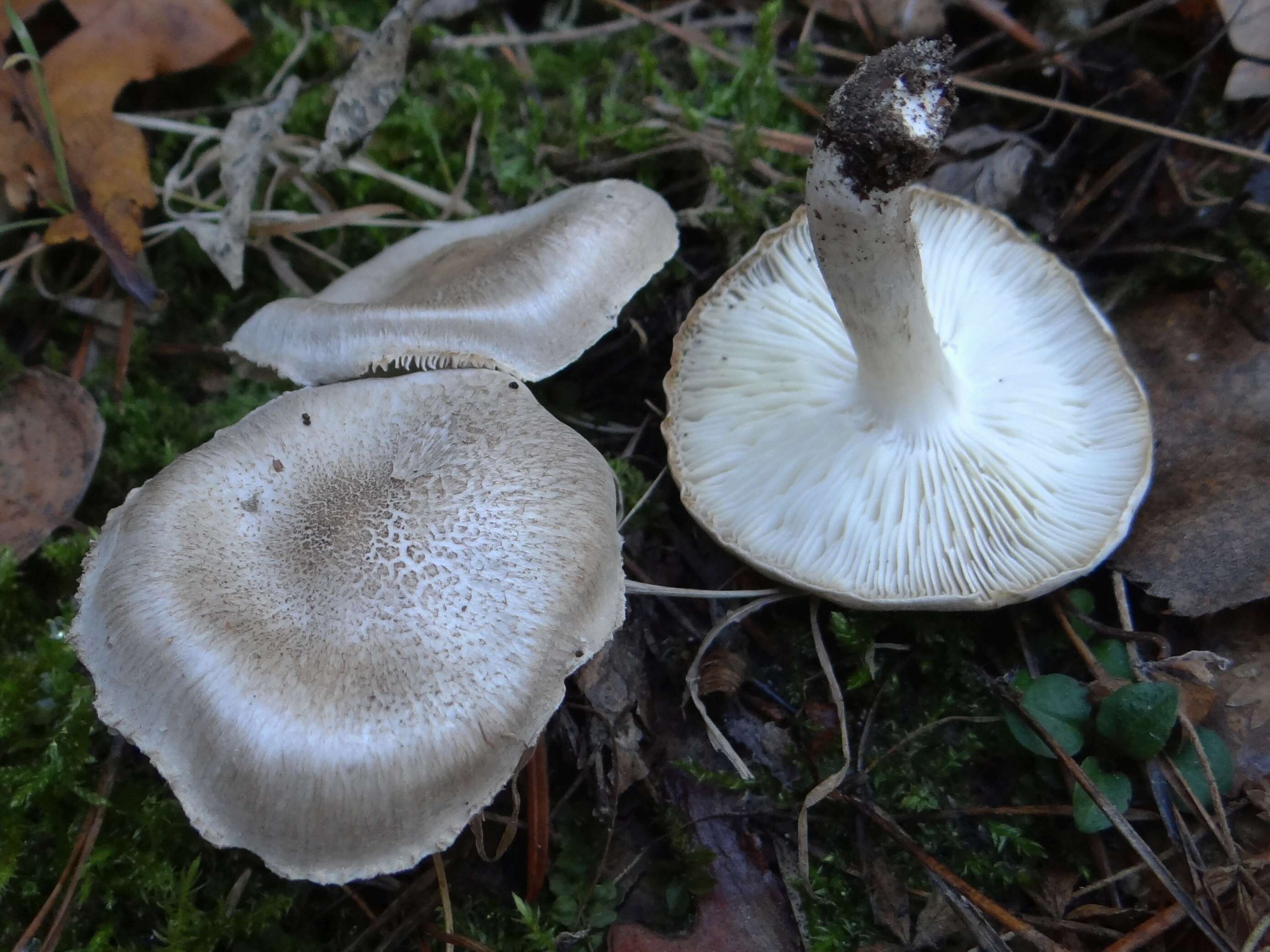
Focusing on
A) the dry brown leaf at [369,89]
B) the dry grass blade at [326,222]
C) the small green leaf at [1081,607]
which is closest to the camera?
the small green leaf at [1081,607]

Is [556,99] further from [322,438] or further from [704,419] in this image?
[322,438]

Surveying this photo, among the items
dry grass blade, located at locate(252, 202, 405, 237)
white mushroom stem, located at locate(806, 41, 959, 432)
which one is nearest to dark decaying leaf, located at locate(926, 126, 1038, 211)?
white mushroom stem, located at locate(806, 41, 959, 432)

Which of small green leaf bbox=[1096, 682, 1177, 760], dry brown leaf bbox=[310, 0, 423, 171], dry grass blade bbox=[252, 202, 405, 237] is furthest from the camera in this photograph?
dry grass blade bbox=[252, 202, 405, 237]

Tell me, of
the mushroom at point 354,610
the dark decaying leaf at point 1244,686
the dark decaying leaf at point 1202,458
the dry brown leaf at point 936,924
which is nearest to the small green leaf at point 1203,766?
the dark decaying leaf at point 1244,686

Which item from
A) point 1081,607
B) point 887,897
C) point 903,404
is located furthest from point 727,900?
point 903,404

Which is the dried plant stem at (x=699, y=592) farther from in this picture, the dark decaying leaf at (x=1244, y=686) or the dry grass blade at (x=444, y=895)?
the dark decaying leaf at (x=1244, y=686)

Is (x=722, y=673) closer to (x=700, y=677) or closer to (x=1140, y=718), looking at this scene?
(x=700, y=677)

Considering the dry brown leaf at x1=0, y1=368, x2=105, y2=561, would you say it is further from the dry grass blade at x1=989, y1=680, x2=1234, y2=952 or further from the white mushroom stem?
the dry grass blade at x1=989, y1=680, x2=1234, y2=952
